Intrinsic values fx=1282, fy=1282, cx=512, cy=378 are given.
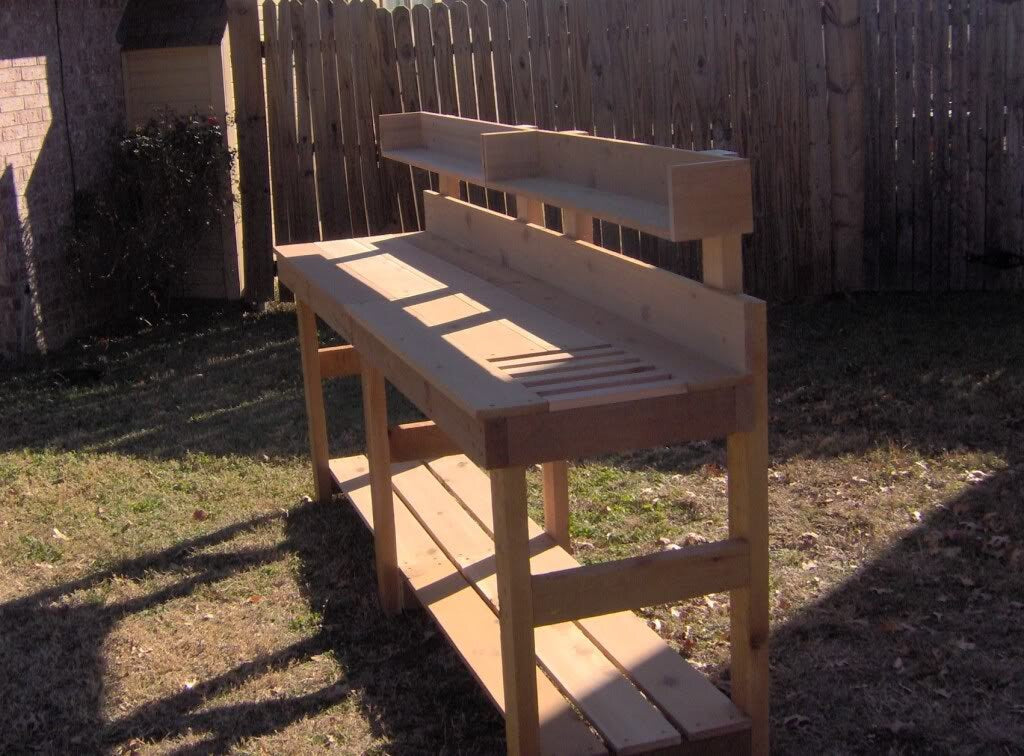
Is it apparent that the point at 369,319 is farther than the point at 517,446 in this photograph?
Yes

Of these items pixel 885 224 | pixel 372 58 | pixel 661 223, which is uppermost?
pixel 372 58

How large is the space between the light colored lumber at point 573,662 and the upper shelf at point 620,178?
861 mm

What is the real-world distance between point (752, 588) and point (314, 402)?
9.80 feet

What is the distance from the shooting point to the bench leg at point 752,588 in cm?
334

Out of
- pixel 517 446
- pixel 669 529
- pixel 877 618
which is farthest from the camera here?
pixel 669 529

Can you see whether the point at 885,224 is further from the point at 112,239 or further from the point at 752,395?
the point at 752,395

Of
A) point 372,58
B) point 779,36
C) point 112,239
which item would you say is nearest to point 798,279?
point 779,36

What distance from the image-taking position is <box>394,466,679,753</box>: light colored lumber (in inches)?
134

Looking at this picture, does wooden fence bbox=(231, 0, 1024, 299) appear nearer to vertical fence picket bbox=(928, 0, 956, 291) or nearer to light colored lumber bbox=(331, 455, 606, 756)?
vertical fence picket bbox=(928, 0, 956, 291)

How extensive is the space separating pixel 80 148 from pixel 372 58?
7.14ft

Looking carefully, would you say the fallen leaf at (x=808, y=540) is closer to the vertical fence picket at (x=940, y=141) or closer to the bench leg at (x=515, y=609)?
the bench leg at (x=515, y=609)

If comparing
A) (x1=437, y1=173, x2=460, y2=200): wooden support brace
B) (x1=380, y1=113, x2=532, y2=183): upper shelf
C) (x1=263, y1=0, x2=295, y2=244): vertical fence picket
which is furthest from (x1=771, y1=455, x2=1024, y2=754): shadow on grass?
(x1=263, y1=0, x2=295, y2=244): vertical fence picket

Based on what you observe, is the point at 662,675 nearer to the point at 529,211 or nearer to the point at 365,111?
the point at 529,211

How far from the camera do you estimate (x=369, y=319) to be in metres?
4.09
